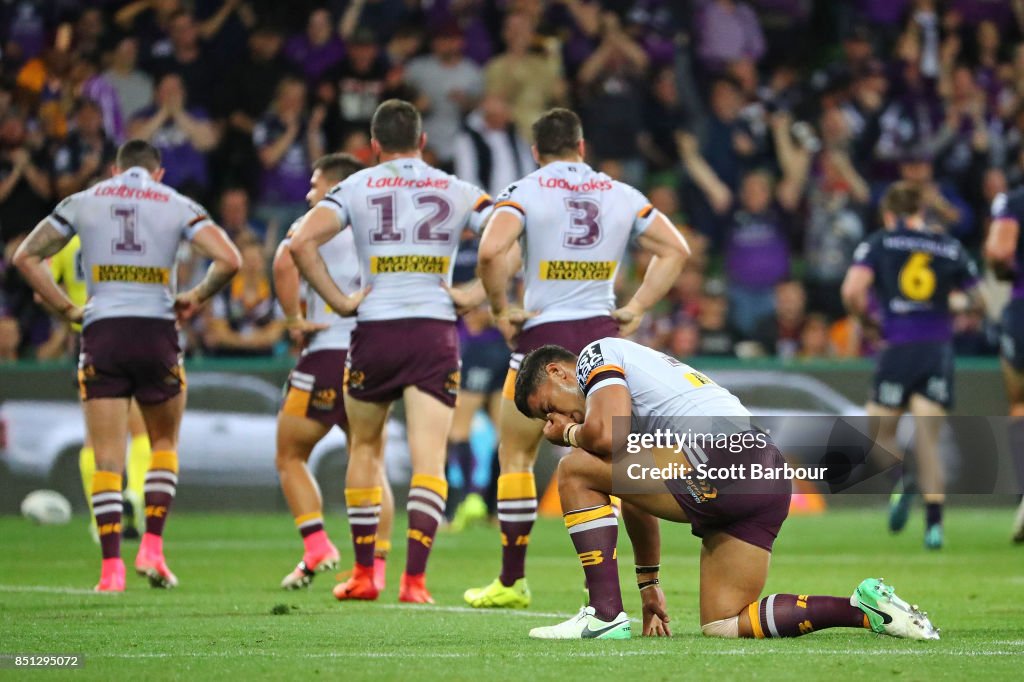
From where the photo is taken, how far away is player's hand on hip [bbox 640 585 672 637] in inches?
289

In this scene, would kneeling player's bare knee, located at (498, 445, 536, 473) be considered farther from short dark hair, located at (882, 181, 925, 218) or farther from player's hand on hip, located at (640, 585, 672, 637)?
short dark hair, located at (882, 181, 925, 218)

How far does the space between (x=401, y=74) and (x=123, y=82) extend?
3.20 m

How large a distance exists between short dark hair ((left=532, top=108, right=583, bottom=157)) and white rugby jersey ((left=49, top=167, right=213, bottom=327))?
2303 millimetres

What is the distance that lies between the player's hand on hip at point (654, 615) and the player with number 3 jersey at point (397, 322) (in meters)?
2.13

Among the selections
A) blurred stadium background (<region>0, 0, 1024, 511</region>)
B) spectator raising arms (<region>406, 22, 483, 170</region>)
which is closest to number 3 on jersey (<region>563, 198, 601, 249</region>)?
blurred stadium background (<region>0, 0, 1024, 511</region>)

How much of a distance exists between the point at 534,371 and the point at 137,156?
4.33m

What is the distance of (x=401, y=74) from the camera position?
19281 millimetres

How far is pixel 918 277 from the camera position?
13758 mm

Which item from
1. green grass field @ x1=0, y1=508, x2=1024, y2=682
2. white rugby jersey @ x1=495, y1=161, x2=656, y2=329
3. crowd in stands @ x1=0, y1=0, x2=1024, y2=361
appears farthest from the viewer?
crowd in stands @ x1=0, y1=0, x2=1024, y2=361

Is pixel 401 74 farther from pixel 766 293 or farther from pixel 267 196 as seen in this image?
pixel 766 293

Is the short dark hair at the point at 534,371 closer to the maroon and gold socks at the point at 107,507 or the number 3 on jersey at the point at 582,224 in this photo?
the number 3 on jersey at the point at 582,224

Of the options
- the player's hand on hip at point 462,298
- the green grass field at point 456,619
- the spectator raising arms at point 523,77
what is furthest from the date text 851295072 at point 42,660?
the spectator raising arms at point 523,77

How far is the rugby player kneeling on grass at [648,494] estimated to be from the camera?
22.4 feet

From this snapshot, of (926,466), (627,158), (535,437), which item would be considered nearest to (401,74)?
(627,158)
